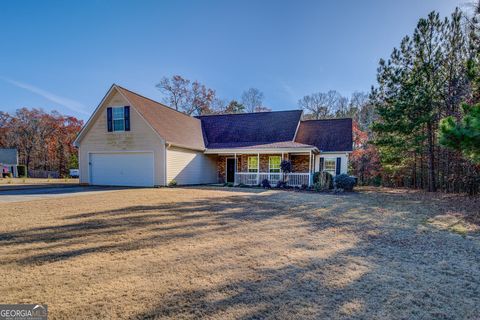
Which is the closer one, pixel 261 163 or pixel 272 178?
pixel 272 178

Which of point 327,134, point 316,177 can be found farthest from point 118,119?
point 327,134

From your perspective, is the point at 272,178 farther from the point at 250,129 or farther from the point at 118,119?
the point at 118,119

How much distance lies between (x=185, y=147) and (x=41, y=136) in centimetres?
3880

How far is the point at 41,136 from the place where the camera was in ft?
130

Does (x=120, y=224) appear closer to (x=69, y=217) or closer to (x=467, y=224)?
(x=69, y=217)

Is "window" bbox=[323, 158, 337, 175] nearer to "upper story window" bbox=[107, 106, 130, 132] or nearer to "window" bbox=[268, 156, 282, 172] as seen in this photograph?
"window" bbox=[268, 156, 282, 172]

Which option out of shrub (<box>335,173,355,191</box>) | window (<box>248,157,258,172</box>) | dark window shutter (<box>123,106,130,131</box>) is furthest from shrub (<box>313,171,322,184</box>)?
dark window shutter (<box>123,106,130,131</box>)

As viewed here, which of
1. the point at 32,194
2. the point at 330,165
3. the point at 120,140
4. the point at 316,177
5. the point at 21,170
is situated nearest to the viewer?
the point at 32,194

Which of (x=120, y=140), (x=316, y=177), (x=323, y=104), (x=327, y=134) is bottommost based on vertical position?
(x=316, y=177)

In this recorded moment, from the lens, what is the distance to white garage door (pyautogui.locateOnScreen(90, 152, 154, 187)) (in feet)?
47.4

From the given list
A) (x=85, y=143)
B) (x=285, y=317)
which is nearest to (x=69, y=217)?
(x=285, y=317)

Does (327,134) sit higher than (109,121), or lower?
lower

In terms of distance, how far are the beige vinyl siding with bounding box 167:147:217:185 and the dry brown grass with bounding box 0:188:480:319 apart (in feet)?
26.2

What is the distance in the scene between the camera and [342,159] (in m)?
16.4
